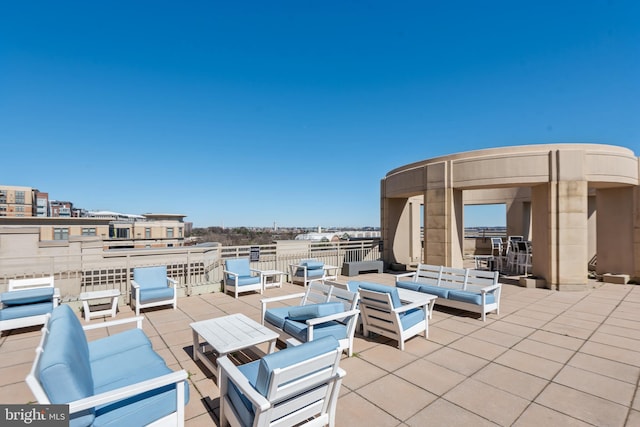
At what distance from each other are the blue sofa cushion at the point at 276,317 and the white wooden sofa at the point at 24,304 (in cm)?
408

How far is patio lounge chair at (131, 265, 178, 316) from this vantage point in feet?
19.4

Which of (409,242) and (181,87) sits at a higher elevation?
(181,87)

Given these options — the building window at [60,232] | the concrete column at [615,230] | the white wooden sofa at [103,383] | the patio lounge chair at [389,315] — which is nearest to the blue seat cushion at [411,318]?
the patio lounge chair at [389,315]

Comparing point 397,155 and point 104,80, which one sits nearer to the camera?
point 104,80

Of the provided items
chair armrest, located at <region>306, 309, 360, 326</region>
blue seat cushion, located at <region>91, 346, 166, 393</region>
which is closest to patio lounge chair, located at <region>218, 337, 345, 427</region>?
blue seat cushion, located at <region>91, 346, 166, 393</region>

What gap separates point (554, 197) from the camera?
8391mm

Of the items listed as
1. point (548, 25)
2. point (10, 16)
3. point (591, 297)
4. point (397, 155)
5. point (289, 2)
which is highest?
point (289, 2)

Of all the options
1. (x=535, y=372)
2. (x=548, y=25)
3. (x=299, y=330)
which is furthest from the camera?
(x=548, y=25)

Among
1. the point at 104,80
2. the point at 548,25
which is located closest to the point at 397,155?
the point at 548,25

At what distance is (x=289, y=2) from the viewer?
10.2 meters

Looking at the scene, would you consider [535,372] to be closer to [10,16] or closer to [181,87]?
[10,16]

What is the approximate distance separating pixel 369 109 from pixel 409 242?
8517 millimetres

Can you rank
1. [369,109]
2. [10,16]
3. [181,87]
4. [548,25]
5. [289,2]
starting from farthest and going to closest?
[369,109] → [181,87] → [289,2] → [548,25] → [10,16]

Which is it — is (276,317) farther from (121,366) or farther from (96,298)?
(96,298)
